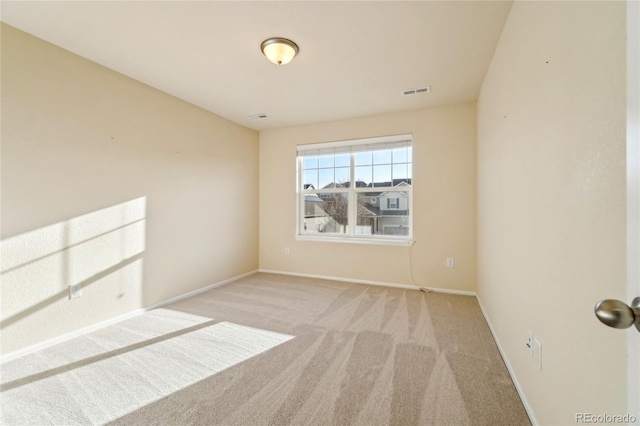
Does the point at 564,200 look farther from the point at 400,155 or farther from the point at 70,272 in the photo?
the point at 70,272

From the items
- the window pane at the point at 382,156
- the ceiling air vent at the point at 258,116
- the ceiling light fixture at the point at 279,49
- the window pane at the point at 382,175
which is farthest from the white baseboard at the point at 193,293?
the ceiling light fixture at the point at 279,49

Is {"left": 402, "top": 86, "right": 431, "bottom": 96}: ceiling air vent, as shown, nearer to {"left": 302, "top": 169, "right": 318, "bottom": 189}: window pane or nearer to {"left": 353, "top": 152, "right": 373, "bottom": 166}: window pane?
{"left": 353, "top": 152, "right": 373, "bottom": 166}: window pane

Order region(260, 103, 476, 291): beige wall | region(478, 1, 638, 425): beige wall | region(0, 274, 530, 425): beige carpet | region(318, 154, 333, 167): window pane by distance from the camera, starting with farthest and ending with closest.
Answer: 1. region(318, 154, 333, 167): window pane
2. region(260, 103, 476, 291): beige wall
3. region(0, 274, 530, 425): beige carpet
4. region(478, 1, 638, 425): beige wall

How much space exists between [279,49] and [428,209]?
2724 mm

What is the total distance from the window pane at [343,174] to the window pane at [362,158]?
189 millimetres

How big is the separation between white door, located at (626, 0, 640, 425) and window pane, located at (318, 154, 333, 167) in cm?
383

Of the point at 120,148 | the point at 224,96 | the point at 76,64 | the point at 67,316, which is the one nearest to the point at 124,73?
the point at 76,64

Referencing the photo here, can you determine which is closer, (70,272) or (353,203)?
(70,272)

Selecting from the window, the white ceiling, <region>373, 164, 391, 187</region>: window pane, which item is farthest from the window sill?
the white ceiling

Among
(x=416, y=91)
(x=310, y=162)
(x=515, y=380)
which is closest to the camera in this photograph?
(x=515, y=380)

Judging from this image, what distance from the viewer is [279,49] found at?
7.06 feet

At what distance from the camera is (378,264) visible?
12.8 feet

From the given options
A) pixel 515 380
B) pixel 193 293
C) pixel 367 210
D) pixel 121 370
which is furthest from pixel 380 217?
pixel 121 370

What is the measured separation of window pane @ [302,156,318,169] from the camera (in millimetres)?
4434
